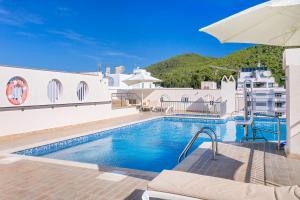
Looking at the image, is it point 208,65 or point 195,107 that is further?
point 208,65

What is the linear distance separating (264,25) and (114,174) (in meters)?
3.46

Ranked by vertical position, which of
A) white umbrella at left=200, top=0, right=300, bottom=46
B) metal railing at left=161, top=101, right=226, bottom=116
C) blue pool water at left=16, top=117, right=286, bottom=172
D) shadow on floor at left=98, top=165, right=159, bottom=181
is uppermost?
white umbrella at left=200, top=0, right=300, bottom=46

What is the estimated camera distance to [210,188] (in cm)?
236

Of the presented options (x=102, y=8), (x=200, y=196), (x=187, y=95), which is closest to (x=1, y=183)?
(x=200, y=196)

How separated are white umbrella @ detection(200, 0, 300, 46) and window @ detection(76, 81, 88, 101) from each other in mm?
9452

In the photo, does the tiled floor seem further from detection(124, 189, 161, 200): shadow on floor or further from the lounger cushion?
the lounger cushion

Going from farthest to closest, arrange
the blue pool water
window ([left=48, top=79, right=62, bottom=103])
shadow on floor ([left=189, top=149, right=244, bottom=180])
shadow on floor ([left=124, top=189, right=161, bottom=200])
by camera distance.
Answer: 1. window ([left=48, top=79, right=62, bottom=103])
2. the blue pool water
3. shadow on floor ([left=189, top=149, right=244, bottom=180])
4. shadow on floor ([left=124, top=189, right=161, bottom=200])

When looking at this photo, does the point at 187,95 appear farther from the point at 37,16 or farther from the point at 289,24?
the point at 37,16

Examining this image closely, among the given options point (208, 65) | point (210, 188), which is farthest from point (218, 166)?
point (208, 65)

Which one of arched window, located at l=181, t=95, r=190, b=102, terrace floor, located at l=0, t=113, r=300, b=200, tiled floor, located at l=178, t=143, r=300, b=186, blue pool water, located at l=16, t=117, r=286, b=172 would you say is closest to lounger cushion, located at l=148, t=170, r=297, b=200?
terrace floor, located at l=0, t=113, r=300, b=200

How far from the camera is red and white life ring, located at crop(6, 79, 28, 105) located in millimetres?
Result: 8878

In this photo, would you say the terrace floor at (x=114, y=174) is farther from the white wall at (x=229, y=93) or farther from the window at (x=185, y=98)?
the window at (x=185, y=98)

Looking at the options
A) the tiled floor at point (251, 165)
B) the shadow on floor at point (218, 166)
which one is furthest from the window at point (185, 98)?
the shadow on floor at point (218, 166)

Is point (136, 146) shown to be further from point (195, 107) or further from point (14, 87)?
point (195, 107)
